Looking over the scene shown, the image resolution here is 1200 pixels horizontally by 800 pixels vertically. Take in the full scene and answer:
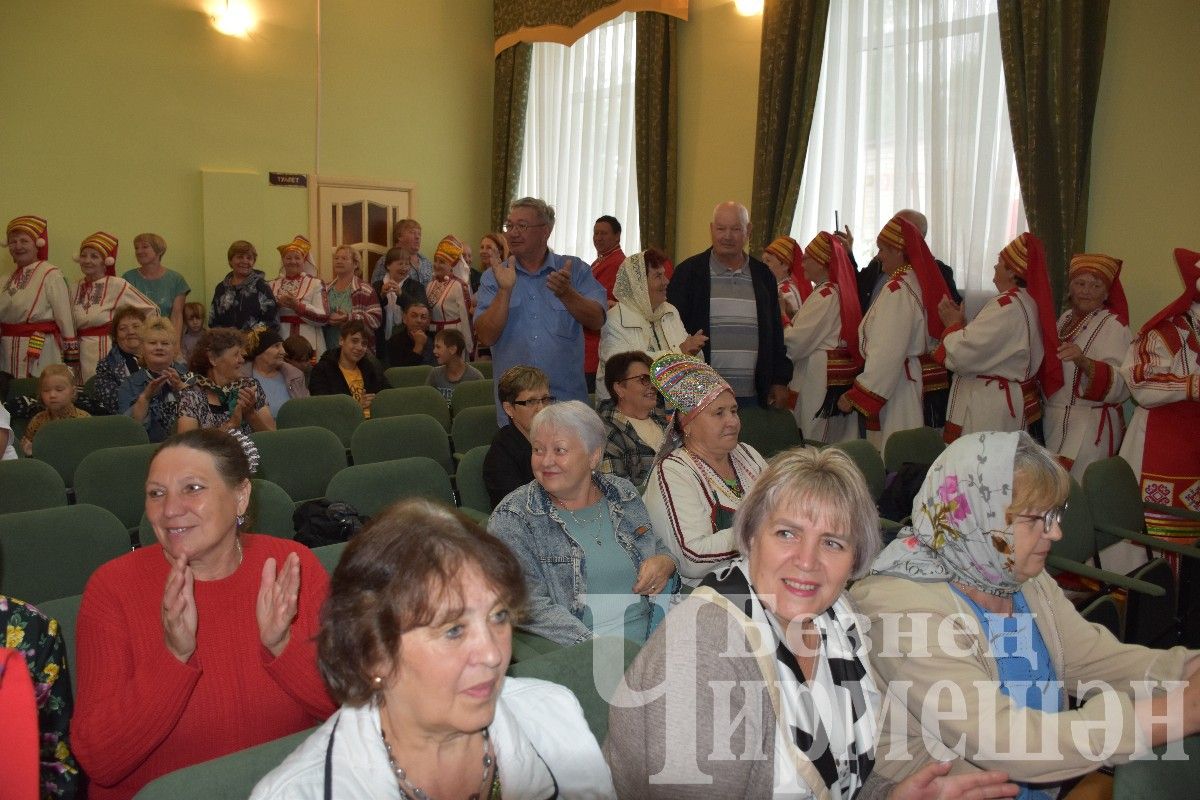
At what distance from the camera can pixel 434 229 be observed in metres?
10.5

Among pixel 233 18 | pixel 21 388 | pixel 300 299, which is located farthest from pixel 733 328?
pixel 233 18

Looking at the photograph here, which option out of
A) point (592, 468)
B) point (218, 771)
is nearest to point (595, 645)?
point (218, 771)

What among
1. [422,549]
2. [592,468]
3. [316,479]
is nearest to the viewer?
[422,549]

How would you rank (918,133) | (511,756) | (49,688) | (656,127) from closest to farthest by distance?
(511,756), (49,688), (918,133), (656,127)

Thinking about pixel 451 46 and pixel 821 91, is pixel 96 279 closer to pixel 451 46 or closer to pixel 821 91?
pixel 451 46

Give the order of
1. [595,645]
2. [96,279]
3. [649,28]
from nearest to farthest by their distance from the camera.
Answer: [595,645] < [96,279] < [649,28]

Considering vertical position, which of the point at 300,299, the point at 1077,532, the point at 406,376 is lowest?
the point at 1077,532

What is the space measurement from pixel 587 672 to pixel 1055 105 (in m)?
5.76

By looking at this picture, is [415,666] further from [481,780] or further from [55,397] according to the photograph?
[55,397]

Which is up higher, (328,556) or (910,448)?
(910,448)

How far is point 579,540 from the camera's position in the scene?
97.0 inches

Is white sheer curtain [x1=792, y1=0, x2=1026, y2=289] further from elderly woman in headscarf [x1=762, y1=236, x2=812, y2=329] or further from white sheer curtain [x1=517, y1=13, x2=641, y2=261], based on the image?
white sheer curtain [x1=517, y1=13, x2=641, y2=261]

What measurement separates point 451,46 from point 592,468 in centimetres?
909

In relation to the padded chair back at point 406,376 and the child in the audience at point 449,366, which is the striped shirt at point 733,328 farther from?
the padded chair back at point 406,376
